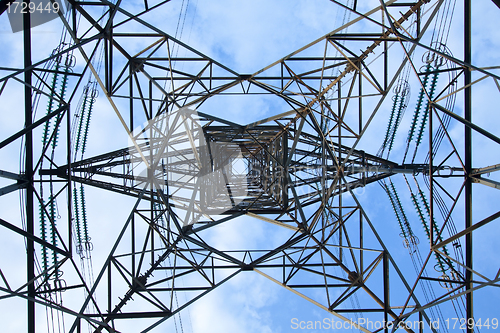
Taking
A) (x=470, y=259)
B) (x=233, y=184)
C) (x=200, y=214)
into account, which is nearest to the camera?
(x=470, y=259)

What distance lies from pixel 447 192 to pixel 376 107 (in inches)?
126

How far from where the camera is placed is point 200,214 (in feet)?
41.3

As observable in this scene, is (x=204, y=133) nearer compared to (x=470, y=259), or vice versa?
(x=470, y=259)

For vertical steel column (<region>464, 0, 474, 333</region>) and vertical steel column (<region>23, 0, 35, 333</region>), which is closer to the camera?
vertical steel column (<region>23, 0, 35, 333</region>)

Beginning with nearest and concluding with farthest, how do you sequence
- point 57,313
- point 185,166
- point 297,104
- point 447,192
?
1. point 447,192
2. point 57,313
3. point 297,104
4. point 185,166

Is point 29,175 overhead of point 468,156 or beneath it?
overhead

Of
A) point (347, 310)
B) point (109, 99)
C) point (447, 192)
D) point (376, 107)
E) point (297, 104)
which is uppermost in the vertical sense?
point (297, 104)

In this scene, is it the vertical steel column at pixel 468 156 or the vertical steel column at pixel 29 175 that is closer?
the vertical steel column at pixel 29 175

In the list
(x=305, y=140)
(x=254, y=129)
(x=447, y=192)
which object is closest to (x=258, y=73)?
(x=254, y=129)

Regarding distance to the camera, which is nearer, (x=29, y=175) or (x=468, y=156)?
(x=29, y=175)

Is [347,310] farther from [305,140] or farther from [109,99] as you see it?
[109,99]

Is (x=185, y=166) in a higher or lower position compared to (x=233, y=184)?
lower

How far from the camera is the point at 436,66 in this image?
9.56 meters

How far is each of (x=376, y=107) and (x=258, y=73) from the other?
15.1 feet
